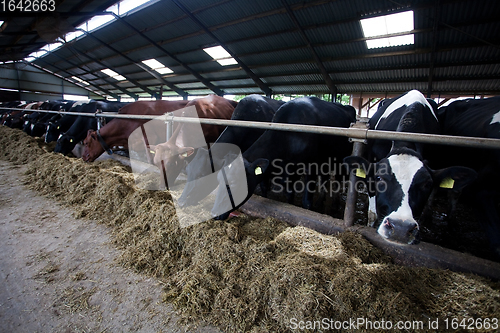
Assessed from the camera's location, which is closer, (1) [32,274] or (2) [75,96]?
(1) [32,274]

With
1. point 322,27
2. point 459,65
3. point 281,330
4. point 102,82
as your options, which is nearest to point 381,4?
point 322,27

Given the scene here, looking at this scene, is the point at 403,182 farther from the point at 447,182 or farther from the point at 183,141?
the point at 183,141

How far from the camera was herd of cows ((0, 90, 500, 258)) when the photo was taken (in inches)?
91.1

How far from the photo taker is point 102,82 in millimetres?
27500

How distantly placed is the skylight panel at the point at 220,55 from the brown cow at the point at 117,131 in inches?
329

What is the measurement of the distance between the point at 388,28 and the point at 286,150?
7.65m

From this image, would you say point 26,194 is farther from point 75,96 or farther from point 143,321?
point 75,96

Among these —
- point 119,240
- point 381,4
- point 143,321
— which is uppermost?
point 381,4

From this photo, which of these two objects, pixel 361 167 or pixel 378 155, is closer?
pixel 361 167

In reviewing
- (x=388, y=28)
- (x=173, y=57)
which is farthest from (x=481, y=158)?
(x=173, y=57)

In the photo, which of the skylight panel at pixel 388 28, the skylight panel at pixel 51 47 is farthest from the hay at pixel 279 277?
the skylight panel at pixel 51 47

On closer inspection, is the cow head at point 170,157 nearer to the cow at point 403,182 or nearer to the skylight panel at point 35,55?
Answer: the cow at point 403,182

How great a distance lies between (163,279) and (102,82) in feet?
104

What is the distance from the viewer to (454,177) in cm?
224
